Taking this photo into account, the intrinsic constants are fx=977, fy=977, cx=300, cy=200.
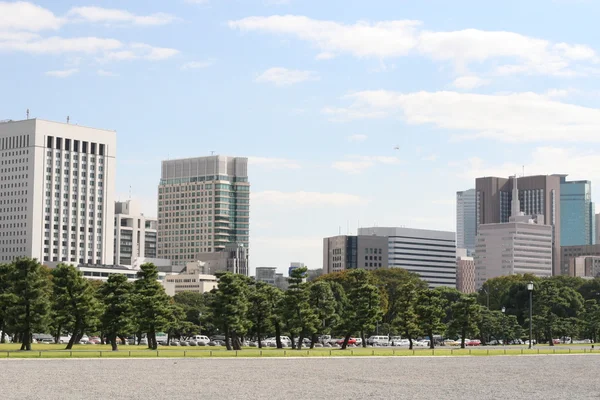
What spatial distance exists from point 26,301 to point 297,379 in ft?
167

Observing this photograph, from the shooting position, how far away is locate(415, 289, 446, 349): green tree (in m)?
110

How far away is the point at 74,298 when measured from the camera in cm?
10362

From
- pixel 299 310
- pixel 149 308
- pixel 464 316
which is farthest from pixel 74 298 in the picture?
pixel 464 316

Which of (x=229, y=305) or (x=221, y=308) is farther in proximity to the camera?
(x=221, y=308)

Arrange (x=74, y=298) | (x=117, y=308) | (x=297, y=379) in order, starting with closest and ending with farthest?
(x=297, y=379) < (x=117, y=308) < (x=74, y=298)

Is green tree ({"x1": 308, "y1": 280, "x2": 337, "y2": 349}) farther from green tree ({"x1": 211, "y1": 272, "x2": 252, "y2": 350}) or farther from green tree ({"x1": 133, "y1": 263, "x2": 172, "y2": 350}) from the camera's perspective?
green tree ({"x1": 133, "y1": 263, "x2": 172, "y2": 350})

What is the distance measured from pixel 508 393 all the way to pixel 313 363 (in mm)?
30161

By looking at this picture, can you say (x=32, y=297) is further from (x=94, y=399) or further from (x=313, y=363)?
(x=94, y=399)

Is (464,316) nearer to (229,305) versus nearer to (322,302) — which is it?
(322,302)

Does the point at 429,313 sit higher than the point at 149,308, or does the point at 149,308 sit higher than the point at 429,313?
the point at 149,308

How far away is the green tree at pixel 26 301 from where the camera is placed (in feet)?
330

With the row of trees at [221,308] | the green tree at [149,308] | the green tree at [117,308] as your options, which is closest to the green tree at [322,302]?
the row of trees at [221,308]

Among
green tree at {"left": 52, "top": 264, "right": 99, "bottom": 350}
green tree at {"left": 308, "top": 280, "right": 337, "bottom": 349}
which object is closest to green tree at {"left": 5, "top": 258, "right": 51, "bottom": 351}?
green tree at {"left": 52, "top": 264, "right": 99, "bottom": 350}

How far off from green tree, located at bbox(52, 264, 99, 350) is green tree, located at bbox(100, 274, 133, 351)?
133 centimetres
